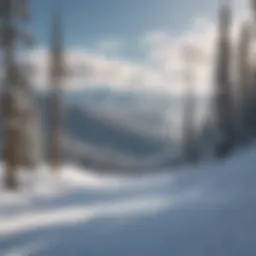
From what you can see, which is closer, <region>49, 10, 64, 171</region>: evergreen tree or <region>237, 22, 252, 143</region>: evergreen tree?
<region>49, 10, 64, 171</region>: evergreen tree

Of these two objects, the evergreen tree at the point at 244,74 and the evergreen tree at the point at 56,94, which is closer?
the evergreen tree at the point at 56,94

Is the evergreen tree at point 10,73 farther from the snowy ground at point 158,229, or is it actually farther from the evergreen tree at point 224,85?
the evergreen tree at point 224,85

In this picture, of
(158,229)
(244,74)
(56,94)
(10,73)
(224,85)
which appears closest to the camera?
(158,229)

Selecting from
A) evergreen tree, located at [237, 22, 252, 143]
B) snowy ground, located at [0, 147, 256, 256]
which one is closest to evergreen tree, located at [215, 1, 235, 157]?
evergreen tree, located at [237, 22, 252, 143]

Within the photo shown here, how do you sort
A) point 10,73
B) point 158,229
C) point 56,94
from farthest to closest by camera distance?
point 56,94, point 10,73, point 158,229

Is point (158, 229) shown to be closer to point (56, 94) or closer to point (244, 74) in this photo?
point (56, 94)

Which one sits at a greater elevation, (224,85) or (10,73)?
(10,73)

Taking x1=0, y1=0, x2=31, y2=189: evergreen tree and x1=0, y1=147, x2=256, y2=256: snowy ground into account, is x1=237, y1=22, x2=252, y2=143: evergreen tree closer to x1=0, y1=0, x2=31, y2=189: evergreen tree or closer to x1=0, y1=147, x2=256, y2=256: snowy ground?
x1=0, y1=0, x2=31, y2=189: evergreen tree

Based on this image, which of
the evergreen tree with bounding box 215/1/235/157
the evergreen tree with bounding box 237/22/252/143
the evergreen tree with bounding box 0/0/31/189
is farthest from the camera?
the evergreen tree with bounding box 237/22/252/143

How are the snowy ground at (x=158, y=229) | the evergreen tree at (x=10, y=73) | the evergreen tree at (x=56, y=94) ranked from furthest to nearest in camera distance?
1. the evergreen tree at (x=56, y=94)
2. the evergreen tree at (x=10, y=73)
3. the snowy ground at (x=158, y=229)

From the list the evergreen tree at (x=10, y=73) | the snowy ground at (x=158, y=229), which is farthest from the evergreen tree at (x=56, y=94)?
the snowy ground at (x=158, y=229)

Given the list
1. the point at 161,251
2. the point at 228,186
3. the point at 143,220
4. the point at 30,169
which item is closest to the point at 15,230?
the point at 143,220

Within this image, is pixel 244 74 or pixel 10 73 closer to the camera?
pixel 10 73

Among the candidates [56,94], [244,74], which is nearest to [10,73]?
[56,94]
